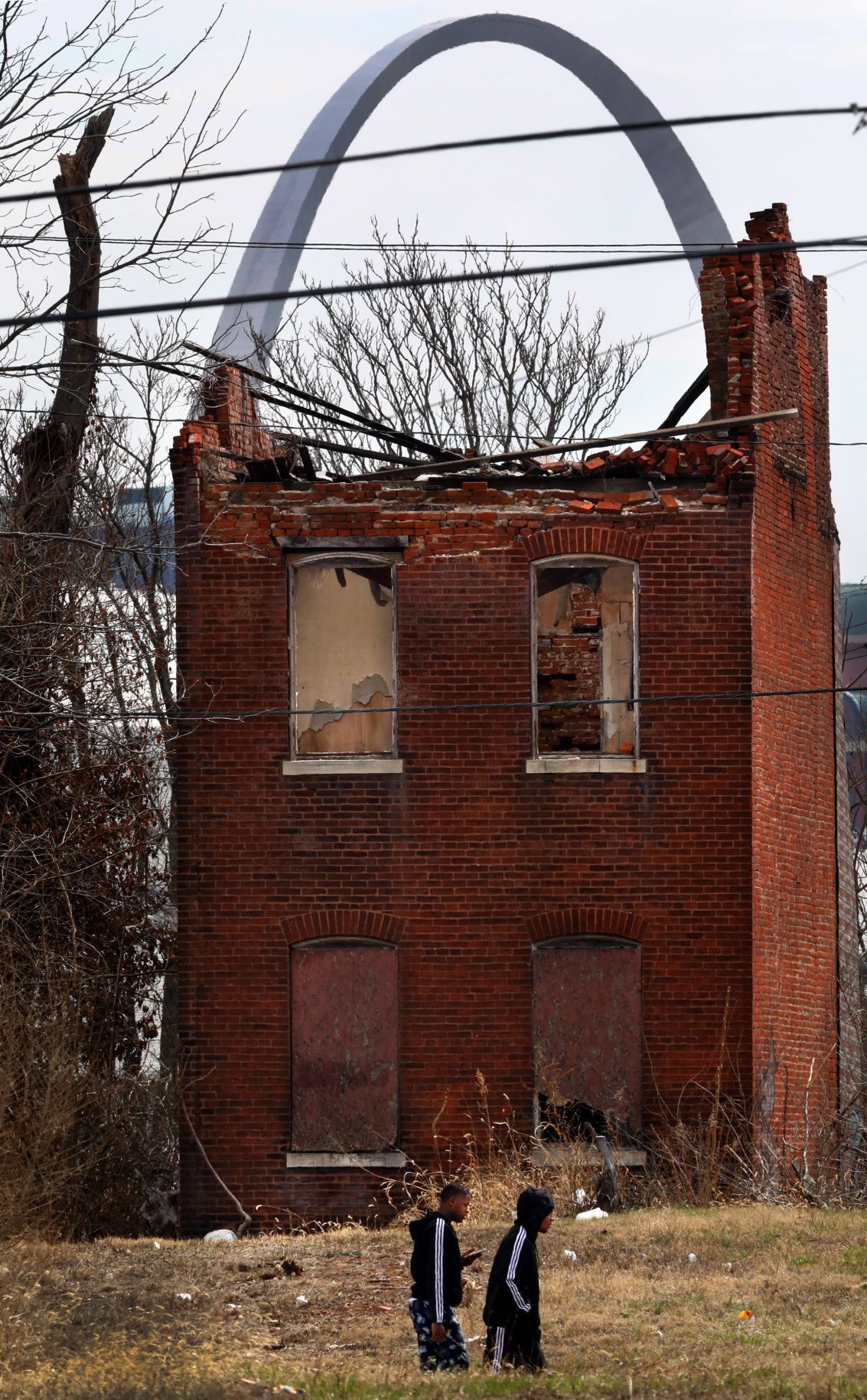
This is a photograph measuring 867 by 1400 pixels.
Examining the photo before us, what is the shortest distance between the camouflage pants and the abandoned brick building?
6980 millimetres

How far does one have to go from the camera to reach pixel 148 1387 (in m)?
9.37

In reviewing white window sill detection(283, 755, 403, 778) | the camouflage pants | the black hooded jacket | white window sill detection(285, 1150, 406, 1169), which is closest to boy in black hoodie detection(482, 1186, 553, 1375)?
the black hooded jacket

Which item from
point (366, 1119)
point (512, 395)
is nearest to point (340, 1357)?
point (366, 1119)

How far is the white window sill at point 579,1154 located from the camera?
52.1 feet

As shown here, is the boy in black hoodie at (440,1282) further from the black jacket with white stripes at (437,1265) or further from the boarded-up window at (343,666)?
the boarded-up window at (343,666)

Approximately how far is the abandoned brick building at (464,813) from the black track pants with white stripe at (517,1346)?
279 inches

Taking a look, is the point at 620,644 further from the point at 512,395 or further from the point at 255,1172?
the point at 512,395

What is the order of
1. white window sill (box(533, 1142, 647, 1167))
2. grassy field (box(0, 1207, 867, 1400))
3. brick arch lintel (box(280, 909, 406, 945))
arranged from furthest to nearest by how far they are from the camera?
1. brick arch lintel (box(280, 909, 406, 945))
2. white window sill (box(533, 1142, 647, 1167))
3. grassy field (box(0, 1207, 867, 1400))

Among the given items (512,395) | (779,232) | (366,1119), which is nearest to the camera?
(366,1119)

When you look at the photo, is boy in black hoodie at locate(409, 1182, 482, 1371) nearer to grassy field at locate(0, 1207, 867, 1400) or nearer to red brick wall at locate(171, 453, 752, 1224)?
grassy field at locate(0, 1207, 867, 1400)

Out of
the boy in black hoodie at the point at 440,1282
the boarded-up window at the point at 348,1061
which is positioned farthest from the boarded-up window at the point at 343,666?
the boy in black hoodie at the point at 440,1282

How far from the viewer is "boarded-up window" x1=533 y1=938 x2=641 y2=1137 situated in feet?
53.3

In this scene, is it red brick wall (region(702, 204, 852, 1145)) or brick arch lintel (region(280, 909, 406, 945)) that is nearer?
brick arch lintel (region(280, 909, 406, 945))

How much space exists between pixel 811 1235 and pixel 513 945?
3.99 meters
